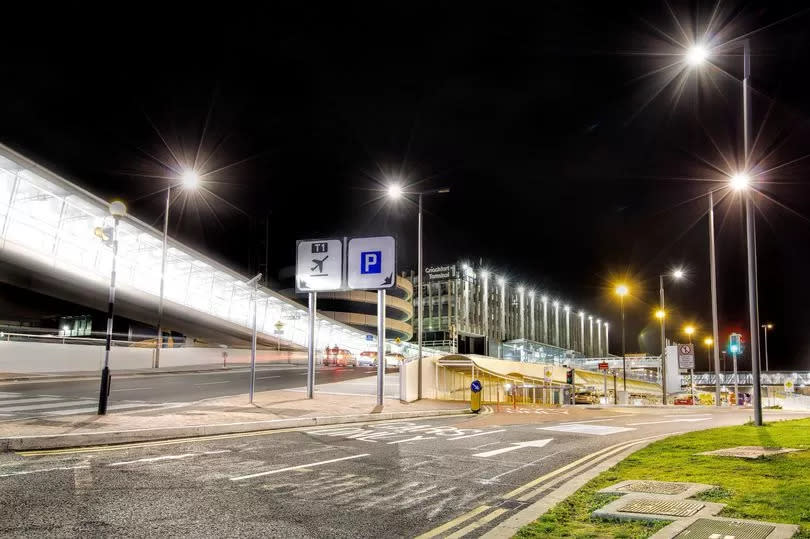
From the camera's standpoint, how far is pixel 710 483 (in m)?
6.95

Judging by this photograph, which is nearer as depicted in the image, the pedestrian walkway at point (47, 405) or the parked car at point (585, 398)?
the pedestrian walkway at point (47, 405)

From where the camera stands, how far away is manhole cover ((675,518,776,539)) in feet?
15.1

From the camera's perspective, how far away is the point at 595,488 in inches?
280

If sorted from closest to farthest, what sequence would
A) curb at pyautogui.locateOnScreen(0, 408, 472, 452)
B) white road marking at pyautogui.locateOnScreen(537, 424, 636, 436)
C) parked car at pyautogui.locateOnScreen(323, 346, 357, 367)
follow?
1. curb at pyautogui.locateOnScreen(0, 408, 472, 452)
2. white road marking at pyautogui.locateOnScreen(537, 424, 636, 436)
3. parked car at pyautogui.locateOnScreen(323, 346, 357, 367)

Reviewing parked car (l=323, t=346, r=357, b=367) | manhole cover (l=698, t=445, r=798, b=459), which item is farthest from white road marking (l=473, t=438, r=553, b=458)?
parked car (l=323, t=346, r=357, b=367)

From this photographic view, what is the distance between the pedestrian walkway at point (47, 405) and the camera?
1380cm

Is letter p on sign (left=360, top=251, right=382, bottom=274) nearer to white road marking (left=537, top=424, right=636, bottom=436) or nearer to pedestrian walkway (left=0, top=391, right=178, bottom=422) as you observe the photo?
pedestrian walkway (left=0, top=391, right=178, bottom=422)

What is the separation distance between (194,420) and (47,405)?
5099mm

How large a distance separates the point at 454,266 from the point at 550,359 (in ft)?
243

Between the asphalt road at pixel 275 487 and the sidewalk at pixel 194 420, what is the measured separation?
64 cm

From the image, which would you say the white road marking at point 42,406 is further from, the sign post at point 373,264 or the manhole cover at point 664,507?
the manhole cover at point 664,507

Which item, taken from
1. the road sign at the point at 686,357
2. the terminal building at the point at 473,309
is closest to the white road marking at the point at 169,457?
the road sign at the point at 686,357

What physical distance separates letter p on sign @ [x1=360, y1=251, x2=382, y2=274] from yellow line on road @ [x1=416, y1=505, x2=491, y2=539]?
51.0 feet

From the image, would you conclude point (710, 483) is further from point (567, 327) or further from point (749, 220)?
point (567, 327)
